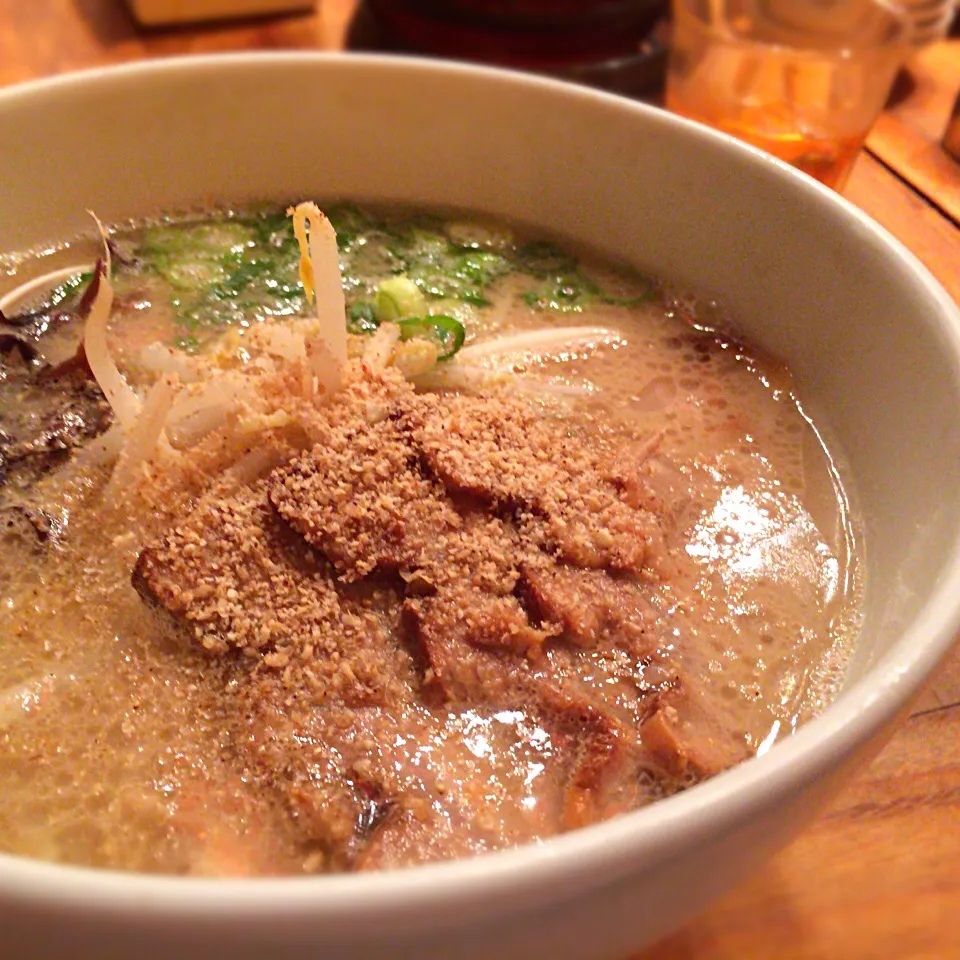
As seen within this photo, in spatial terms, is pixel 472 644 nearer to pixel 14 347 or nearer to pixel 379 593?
pixel 379 593

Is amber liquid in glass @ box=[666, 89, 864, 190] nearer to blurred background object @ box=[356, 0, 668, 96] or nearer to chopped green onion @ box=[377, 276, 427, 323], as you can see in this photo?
blurred background object @ box=[356, 0, 668, 96]

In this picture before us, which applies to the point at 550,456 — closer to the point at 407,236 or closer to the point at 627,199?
the point at 627,199

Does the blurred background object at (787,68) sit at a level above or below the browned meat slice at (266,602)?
above

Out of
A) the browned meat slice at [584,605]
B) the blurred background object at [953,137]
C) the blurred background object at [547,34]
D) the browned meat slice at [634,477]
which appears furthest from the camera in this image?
the blurred background object at [547,34]

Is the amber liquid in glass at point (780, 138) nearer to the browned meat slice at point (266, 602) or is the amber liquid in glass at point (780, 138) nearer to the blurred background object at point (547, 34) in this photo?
the blurred background object at point (547, 34)

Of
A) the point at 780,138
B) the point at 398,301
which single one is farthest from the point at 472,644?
the point at 780,138

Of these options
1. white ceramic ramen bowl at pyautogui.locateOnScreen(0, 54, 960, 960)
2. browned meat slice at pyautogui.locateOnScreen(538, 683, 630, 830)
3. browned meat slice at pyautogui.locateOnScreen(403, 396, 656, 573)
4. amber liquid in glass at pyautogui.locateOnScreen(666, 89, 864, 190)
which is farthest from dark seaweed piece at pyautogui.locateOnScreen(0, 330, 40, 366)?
amber liquid in glass at pyautogui.locateOnScreen(666, 89, 864, 190)

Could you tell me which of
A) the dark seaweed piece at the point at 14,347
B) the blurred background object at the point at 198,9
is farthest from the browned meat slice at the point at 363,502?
the blurred background object at the point at 198,9
